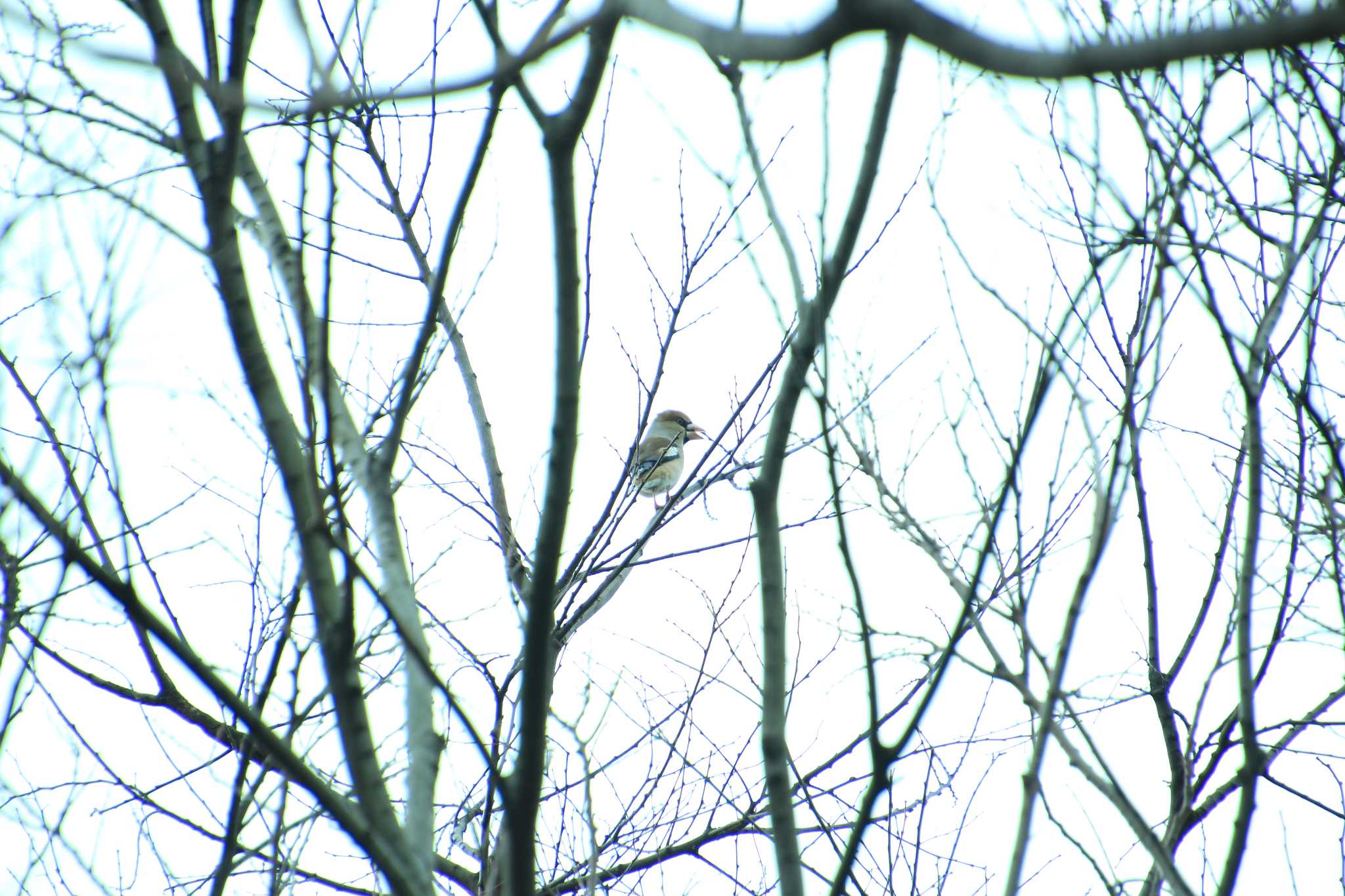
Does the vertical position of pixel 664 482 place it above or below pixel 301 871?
above

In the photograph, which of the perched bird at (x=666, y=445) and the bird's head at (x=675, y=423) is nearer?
the perched bird at (x=666, y=445)

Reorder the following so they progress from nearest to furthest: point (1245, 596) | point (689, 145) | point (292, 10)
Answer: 1. point (292, 10)
2. point (1245, 596)
3. point (689, 145)

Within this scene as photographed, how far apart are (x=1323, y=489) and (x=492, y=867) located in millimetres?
2728

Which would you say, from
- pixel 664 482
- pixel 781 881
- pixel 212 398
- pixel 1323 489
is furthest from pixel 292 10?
pixel 664 482

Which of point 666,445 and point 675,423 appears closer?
point 666,445

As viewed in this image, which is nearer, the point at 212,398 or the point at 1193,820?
the point at 1193,820

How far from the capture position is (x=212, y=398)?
14.9ft

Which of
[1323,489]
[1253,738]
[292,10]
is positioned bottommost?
[1253,738]

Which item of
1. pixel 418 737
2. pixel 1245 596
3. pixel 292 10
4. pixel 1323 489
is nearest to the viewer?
pixel 292 10

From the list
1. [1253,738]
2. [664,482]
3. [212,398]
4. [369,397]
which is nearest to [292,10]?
[1253,738]

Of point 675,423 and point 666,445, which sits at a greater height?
point 675,423

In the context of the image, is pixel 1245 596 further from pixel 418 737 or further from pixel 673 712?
pixel 673 712

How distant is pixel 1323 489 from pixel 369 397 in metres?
3.15

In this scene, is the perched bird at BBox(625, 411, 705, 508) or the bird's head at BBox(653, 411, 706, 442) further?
the bird's head at BBox(653, 411, 706, 442)
